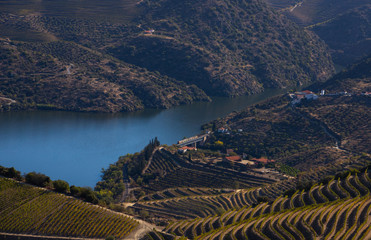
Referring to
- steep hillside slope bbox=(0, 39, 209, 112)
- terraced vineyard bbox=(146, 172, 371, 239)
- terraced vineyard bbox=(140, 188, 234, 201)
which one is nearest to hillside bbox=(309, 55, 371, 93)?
steep hillside slope bbox=(0, 39, 209, 112)

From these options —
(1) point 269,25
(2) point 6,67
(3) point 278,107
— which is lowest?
(3) point 278,107

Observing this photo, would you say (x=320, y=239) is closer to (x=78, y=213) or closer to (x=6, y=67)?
(x=78, y=213)

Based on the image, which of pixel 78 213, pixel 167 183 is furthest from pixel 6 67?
pixel 78 213

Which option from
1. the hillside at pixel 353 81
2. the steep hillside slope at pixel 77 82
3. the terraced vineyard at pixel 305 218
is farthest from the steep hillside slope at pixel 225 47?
the terraced vineyard at pixel 305 218

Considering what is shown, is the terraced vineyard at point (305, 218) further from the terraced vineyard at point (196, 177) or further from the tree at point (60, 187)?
the terraced vineyard at point (196, 177)

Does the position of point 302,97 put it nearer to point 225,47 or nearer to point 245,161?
point 245,161
